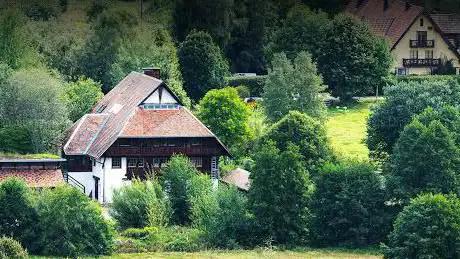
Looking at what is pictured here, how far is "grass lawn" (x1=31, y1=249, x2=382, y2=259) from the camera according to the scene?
94.9 meters

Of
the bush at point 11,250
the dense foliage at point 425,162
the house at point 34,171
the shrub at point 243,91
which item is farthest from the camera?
the shrub at point 243,91

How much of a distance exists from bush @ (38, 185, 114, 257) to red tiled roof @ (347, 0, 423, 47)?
54504mm

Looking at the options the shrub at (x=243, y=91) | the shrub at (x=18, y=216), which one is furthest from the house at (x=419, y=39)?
the shrub at (x=18, y=216)

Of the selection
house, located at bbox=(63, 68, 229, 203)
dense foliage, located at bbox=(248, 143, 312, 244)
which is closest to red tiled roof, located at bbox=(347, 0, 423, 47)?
house, located at bbox=(63, 68, 229, 203)

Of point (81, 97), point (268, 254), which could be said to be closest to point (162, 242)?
point (268, 254)

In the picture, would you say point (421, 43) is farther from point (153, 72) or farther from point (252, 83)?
point (153, 72)

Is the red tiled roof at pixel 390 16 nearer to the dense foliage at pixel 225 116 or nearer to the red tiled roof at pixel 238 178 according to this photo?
the dense foliage at pixel 225 116

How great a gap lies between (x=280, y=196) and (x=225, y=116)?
17320 mm

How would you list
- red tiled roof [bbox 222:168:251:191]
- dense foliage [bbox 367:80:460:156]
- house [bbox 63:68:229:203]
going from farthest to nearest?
dense foliage [bbox 367:80:460:156]
house [bbox 63:68:229:203]
red tiled roof [bbox 222:168:251:191]

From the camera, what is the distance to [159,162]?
109 meters

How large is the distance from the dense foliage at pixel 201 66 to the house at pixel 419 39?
17368 millimetres

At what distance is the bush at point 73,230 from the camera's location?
94688 mm

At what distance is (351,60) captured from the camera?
5266 inches

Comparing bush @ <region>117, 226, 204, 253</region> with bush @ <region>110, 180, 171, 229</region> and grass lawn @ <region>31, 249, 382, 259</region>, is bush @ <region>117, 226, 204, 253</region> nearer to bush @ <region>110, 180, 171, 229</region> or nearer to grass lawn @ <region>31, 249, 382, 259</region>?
grass lawn @ <region>31, 249, 382, 259</region>
